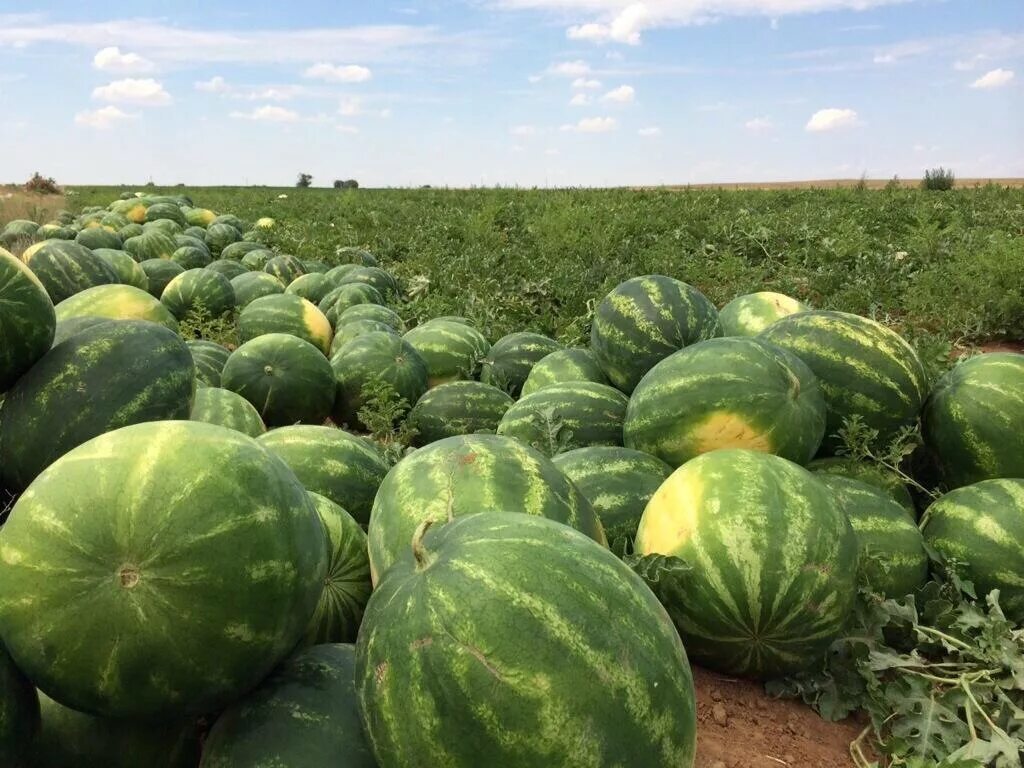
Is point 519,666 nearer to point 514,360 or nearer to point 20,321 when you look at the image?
point 20,321

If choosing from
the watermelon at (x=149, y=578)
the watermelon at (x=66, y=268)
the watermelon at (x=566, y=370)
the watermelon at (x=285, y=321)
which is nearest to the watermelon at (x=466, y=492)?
the watermelon at (x=149, y=578)

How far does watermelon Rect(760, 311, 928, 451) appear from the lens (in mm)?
3125

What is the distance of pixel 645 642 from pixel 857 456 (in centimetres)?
185

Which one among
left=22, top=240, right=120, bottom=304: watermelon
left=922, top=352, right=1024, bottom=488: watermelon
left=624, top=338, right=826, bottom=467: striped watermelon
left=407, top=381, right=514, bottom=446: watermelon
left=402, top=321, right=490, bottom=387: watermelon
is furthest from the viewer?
left=22, top=240, right=120, bottom=304: watermelon

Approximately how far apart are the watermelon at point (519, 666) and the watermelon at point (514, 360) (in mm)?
3258

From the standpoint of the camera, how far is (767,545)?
7.29 ft

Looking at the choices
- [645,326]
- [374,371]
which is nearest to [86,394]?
[645,326]

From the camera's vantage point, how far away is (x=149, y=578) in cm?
151

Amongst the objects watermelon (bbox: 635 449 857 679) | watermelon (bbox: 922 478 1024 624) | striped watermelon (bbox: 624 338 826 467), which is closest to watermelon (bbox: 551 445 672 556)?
striped watermelon (bbox: 624 338 826 467)

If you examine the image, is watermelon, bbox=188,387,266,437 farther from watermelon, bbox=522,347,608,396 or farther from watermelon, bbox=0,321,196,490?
watermelon, bbox=522,347,608,396

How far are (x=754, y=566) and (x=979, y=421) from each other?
1.41 metres

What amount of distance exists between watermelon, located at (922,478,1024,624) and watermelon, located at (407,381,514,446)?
2.12 m

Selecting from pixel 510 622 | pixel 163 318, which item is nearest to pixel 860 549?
pixel 510 622

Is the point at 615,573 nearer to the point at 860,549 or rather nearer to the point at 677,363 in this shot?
the point at 860,549
